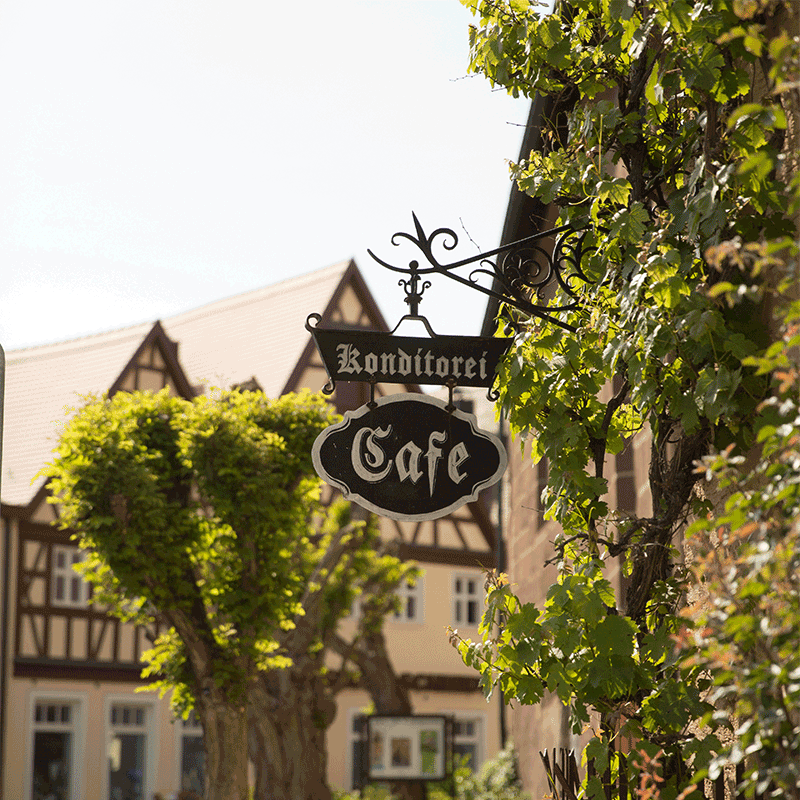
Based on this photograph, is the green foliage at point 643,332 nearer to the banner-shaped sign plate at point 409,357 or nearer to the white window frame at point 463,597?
the banner-shaped sign plate at point 409,357

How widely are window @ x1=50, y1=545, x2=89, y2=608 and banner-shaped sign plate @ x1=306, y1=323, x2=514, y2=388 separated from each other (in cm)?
1773

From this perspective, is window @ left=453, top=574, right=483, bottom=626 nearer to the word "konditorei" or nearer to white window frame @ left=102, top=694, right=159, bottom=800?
white window frame @ left=102, top=694, right=159, bottom=800

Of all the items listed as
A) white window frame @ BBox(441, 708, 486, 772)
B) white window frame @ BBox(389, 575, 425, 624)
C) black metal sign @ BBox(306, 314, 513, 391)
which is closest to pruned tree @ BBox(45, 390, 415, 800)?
black metal sign @ BBox(306, 314, 513, 391)

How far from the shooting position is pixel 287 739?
15125 mm

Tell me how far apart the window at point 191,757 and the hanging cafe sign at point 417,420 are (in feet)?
63.5

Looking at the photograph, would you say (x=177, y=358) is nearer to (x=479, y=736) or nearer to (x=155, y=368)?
(x=155, y=368)

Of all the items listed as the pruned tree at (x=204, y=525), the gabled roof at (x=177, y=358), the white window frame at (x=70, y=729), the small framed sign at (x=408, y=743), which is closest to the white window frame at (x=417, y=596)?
the gabled roof at (x=177, y=358)

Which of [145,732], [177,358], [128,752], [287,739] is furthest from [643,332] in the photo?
[177,358]

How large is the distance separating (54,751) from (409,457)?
18464 mm

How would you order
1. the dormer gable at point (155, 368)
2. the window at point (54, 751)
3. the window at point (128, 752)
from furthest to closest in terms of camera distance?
the dormer gable at point (155, 368)
the window at point (128, 752)
the window at point (54, 751)

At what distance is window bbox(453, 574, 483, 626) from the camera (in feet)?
85.2

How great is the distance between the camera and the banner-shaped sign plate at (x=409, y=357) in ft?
13.5

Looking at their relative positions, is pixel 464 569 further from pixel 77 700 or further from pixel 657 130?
pixel 657 130

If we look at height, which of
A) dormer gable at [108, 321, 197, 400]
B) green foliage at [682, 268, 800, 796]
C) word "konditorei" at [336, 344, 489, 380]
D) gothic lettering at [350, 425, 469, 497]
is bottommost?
green foliage at [682, 268, 800, 796]
